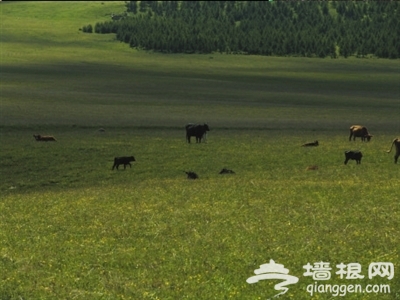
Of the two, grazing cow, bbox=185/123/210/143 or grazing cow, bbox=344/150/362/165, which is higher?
grazing cow, bbox=344/150/362/165

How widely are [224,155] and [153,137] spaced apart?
31.3 ft

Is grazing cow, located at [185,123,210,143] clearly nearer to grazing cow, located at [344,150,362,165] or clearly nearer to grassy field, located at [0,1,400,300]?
grassy field, located at [0,1,400,300]

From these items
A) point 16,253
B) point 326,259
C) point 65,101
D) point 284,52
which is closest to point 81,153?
point 16,253

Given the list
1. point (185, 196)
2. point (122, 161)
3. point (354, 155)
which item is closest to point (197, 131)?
point (122, 161)

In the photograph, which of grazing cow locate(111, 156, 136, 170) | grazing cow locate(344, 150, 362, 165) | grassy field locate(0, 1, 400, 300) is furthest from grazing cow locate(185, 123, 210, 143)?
grazing cow locate(344, 150, 362, 165)

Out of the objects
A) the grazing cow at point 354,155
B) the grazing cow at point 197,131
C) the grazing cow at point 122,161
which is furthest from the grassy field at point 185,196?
the grazing cow at point 354,155

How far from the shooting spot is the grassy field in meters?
15.5

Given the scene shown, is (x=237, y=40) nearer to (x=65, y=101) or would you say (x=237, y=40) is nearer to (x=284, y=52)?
(x=284, y=52)

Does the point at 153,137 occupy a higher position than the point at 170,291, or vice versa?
the point at 170,291

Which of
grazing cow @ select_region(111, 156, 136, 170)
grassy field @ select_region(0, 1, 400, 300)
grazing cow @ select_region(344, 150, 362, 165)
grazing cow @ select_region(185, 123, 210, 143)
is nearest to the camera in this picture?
grassy field @ select_region(0, 1, 400, 300)

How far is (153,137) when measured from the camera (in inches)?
1916

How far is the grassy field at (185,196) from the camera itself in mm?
15492

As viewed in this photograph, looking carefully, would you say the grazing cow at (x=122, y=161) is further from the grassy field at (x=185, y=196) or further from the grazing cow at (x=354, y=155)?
the grazing cow at (x=354, y=155)

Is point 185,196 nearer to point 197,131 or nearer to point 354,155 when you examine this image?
point 354,155
